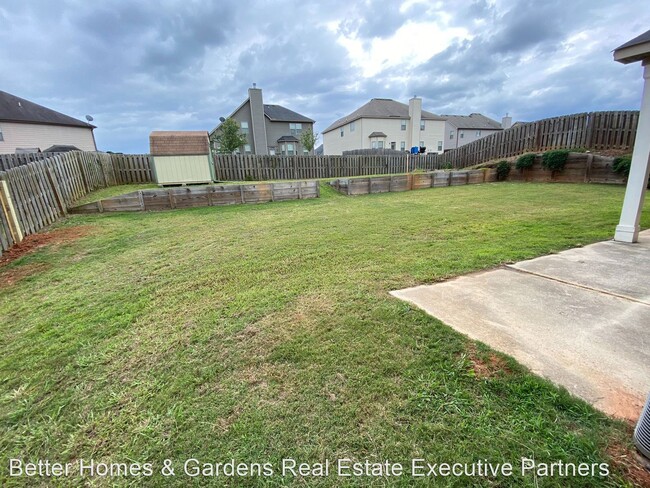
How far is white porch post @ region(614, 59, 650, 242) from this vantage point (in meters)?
3.89

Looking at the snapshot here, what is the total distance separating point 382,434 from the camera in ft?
4.91

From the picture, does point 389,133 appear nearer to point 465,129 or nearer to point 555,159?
point 465,129

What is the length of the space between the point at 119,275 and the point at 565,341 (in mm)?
4694

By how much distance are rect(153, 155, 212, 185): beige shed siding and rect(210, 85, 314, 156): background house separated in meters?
19.9

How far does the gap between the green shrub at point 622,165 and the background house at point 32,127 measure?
34887 mm

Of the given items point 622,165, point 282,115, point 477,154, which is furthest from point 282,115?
point 622,165

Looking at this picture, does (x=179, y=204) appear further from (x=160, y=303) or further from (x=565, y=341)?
(x=565, y=341)

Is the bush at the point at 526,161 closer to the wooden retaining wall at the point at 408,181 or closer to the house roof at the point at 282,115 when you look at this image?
the wooden retaining wall at the point at 408,181

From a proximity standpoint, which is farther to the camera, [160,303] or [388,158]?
[388,158]

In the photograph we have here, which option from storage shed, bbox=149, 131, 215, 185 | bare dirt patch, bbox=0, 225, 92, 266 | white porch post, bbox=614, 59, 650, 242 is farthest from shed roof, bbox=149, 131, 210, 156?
white porch post, bbox=614, 59, 650, 242

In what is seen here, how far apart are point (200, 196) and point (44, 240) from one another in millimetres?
4272

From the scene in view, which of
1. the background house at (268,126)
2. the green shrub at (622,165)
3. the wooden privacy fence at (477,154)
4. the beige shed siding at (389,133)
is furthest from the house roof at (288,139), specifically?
the green shrub at (622,165)

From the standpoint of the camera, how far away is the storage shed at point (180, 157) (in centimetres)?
1157

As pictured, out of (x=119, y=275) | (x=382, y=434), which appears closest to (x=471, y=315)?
(x=382, y=434)
